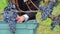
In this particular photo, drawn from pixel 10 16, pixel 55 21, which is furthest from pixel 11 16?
pixel 55 21

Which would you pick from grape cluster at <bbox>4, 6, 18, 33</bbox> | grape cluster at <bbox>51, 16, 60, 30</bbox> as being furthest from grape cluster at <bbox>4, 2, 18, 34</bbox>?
grape cluster at <bbox>51, 16, 60, 30</bbox>

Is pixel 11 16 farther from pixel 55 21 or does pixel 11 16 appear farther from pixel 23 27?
pixel 55 21

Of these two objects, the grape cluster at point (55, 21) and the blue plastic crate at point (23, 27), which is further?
the grape cluster at point (55, 21)

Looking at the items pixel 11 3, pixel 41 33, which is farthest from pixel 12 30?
pixel 41 33

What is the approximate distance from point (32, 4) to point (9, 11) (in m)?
0.22

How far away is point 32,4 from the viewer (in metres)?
1.43

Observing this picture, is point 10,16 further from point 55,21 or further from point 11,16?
point 55,21

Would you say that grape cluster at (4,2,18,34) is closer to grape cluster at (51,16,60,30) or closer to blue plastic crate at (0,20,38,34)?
blue plastic crate at (0,20,38,34)

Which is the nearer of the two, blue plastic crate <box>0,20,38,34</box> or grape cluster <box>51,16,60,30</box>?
blue plastic crate <box>0,20,38,34</box>

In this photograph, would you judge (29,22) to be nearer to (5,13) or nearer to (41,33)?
(5,13)

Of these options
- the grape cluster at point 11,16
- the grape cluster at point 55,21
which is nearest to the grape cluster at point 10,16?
the grape cluster at point 11,16

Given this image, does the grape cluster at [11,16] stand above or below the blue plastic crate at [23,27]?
above

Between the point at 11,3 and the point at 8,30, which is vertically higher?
the point at 11,3

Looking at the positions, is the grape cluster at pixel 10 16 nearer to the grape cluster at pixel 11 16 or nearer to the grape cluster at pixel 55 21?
the grape cluster at pixel 11 16
